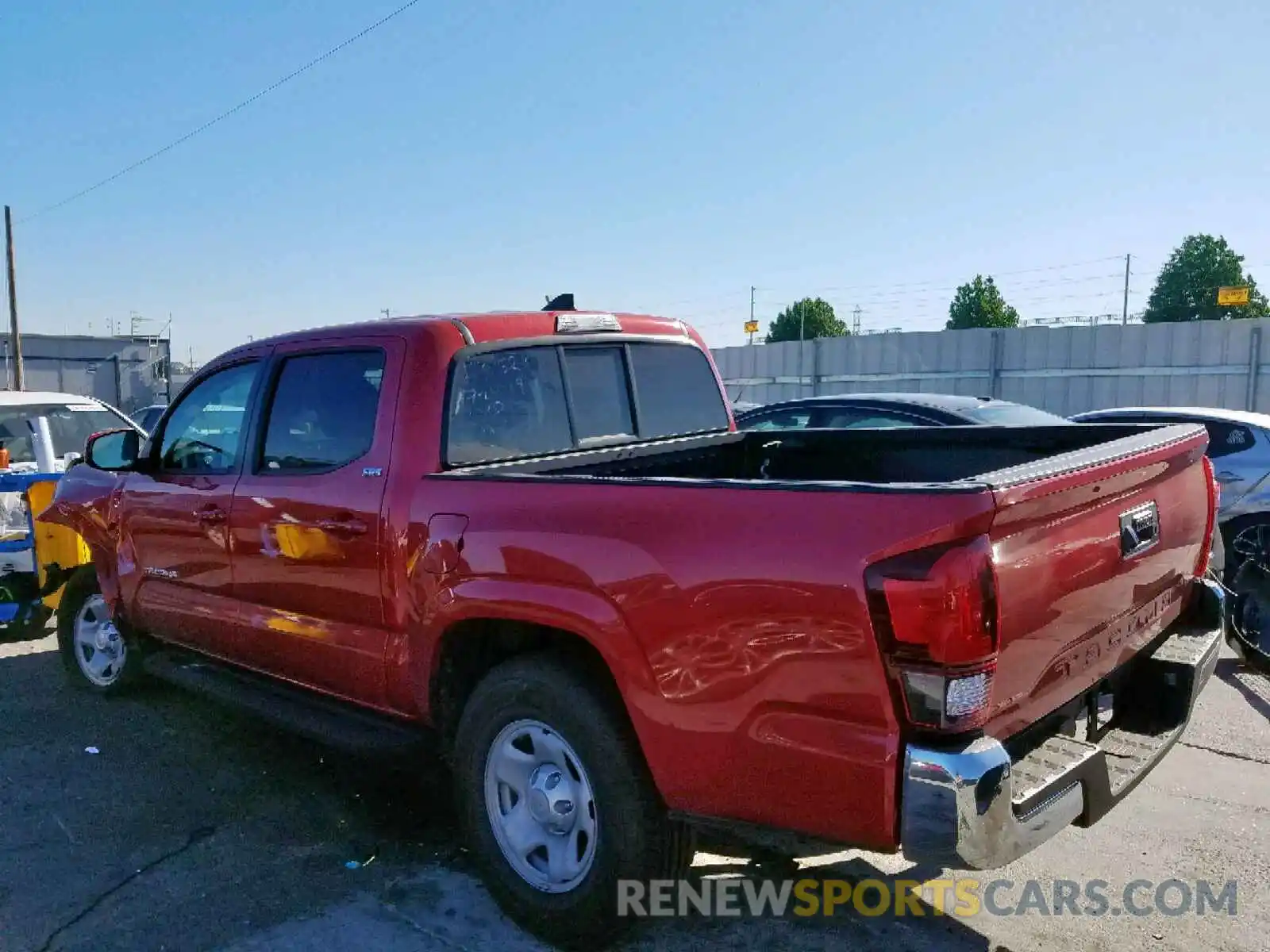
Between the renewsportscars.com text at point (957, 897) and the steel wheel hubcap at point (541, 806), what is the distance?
404 mm

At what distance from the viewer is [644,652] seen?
110 inches

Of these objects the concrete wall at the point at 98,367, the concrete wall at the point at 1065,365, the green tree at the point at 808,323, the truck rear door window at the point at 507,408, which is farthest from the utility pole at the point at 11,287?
the green tree at the point at 808,323

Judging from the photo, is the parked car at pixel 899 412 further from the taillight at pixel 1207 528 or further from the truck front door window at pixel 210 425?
the truck front door window at pixel 210 425

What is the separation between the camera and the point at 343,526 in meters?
3.72

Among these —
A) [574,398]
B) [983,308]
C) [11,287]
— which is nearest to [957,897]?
[574,398]

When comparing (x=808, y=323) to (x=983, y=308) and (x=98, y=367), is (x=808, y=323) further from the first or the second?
(x=98, y=367)

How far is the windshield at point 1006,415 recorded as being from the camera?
8.12m

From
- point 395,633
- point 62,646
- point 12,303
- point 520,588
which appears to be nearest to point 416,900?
point 395,633

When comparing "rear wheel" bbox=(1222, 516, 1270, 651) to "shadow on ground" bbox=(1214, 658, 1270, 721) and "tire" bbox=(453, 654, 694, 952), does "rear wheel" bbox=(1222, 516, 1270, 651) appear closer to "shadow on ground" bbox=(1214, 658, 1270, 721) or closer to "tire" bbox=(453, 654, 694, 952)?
"shadow on ground" bbox=(1214, 658, 1270, 721)

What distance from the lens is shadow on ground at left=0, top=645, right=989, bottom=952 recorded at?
323 cm

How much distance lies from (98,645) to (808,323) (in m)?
68.9

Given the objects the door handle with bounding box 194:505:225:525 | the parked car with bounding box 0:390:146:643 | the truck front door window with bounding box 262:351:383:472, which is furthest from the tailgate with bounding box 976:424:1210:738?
the parked car with bounding box 0:390:146:643

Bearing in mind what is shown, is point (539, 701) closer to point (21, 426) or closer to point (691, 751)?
point (691, 751)

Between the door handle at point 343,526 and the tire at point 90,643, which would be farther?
the tire at point 90,643
